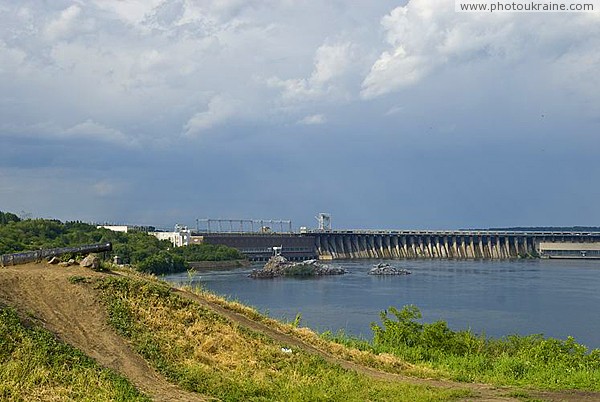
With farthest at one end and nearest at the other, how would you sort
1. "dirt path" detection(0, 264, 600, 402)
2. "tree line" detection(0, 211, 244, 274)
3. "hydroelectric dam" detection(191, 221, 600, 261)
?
"hydroelectric dam" detection(191, 221, 600, 261) → "tree line" detection(0, 211, 244, 274) → "dirt path" detection(0, 264, 600, 402)

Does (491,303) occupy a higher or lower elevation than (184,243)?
lower

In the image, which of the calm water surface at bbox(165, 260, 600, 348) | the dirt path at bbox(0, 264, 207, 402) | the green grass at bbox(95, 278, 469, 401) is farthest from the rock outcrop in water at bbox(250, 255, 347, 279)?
the dirt path at bbox(0, 264, 207, 402)

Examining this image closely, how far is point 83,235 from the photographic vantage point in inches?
3088

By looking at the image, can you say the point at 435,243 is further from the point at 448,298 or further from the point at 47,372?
the point at 47,372

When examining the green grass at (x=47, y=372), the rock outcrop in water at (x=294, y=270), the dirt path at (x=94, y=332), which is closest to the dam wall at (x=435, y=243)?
the rock outcrop in water at (x=294, y=270)

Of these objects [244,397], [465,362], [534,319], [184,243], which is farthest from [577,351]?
[184,243]

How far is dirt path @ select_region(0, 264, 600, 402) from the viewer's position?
1145 cm

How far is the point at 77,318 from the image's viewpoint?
516 inches

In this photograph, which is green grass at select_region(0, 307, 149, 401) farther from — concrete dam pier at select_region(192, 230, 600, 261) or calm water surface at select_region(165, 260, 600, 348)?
concrete dam pier at select_region(192, 230, 600, 261)

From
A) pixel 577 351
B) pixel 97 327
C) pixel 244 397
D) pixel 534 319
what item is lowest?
pixel 534 319

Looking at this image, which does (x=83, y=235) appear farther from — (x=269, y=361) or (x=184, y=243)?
(x=269, y=361)

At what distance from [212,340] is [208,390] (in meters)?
2.43

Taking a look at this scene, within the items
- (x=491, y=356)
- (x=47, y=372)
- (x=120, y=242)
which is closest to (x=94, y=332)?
(x=47, y=372)

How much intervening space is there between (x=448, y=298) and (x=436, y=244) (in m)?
70.7
